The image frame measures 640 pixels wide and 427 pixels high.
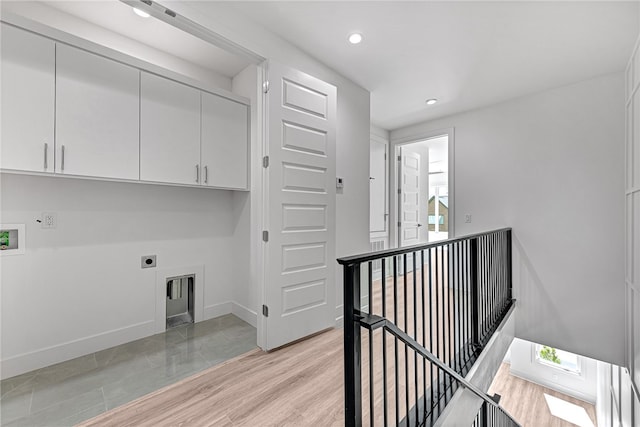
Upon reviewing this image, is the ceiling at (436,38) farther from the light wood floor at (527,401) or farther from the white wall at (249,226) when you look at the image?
the light wood floor at (527,401)

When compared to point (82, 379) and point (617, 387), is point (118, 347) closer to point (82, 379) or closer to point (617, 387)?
point (82, 379)

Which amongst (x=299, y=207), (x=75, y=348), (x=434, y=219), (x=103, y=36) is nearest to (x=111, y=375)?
(x=75, y=348)

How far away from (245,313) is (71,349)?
1.40 meters

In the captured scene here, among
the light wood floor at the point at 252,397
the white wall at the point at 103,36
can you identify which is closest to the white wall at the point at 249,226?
the white wall at the point at 103,36

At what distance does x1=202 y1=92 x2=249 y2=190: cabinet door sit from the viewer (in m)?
2.62

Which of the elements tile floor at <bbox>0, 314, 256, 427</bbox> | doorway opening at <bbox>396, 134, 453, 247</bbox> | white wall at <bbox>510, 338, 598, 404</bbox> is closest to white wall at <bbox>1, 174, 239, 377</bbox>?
tile floor at <bbox>0, 314, 256, 427</bbox>

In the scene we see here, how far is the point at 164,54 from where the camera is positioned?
2596mm

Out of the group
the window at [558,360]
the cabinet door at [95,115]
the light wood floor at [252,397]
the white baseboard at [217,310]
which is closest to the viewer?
the light wood floor at [252,397]

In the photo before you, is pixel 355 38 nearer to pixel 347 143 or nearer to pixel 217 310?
pixel 347 143

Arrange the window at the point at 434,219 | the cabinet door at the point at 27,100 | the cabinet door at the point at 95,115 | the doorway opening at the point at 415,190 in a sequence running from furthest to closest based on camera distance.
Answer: the window at the point at 434,219
the doorway opening at the point at 415,190
the cabinet door at the point at 95,115
the cabinet door at the point at 27,100

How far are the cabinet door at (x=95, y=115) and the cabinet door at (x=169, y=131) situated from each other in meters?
0.07

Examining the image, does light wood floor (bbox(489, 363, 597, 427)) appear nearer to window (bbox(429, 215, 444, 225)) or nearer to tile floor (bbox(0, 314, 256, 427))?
window (bbox(429, 215, 444, 225))

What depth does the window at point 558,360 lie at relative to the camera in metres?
4.94

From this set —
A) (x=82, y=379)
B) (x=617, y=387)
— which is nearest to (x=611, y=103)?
(x=617, y=387)
